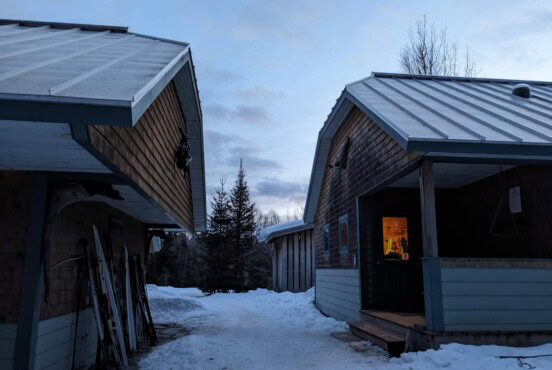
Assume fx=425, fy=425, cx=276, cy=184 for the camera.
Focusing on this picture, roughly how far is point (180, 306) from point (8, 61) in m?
11.4

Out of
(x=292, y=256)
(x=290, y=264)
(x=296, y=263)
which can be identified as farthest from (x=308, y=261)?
(x=290, y=264)

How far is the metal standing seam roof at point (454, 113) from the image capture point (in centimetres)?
615

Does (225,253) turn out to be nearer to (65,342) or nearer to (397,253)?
(397,253)

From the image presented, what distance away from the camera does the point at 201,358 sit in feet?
23.0

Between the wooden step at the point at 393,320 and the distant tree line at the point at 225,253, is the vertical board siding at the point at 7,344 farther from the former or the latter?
the distant tree line at the point at 225,253

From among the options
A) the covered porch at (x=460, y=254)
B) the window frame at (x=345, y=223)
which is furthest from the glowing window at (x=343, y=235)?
the covered porch at (x=460, y=254)

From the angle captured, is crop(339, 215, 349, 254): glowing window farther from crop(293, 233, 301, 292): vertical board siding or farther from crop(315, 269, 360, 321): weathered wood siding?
crop(293, 233, 301, 292): vertical board siding

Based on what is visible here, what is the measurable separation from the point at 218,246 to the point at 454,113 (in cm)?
1938

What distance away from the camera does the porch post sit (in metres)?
6.09

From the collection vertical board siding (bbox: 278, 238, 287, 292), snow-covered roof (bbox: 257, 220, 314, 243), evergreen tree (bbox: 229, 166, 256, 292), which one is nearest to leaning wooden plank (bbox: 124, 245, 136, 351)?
snow-covered roof (bbox: 257, 220, 314, 243)

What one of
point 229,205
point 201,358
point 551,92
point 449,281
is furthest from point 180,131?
point 229,205

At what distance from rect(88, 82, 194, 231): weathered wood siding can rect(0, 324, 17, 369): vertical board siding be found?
2034 mm

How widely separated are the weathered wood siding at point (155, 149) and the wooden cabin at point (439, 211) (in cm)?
374

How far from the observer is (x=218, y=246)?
25.3 m
